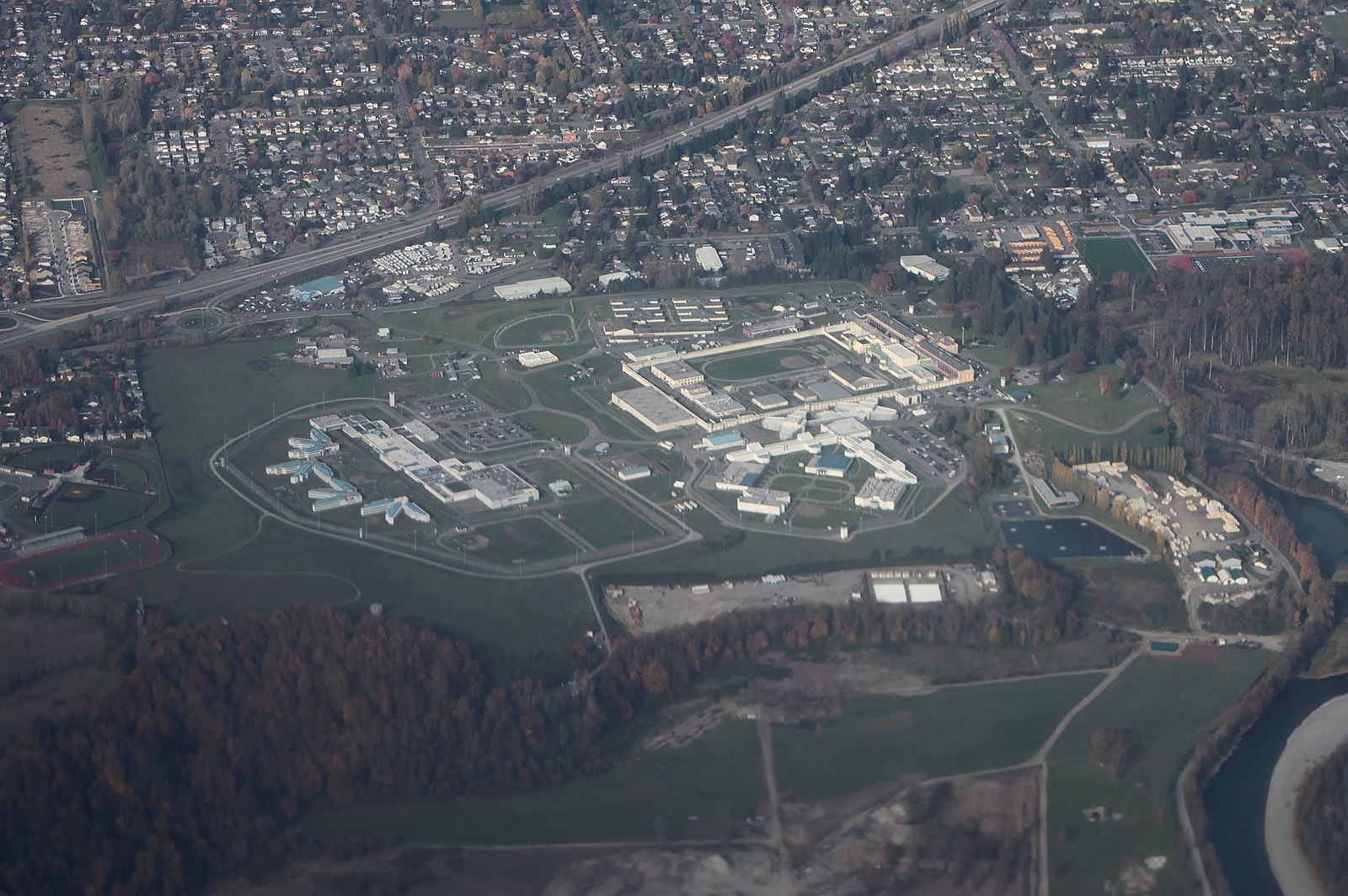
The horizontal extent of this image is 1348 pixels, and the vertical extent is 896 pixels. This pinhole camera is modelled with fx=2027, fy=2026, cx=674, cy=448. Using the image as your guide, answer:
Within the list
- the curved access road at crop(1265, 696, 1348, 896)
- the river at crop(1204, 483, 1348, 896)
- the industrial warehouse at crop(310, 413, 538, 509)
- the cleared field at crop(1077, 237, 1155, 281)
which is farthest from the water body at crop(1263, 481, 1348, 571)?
the industrial warehouse at crop(310, 413, 538, 509)

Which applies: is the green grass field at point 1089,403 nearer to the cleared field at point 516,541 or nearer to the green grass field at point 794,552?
the green grass field at point 794,552

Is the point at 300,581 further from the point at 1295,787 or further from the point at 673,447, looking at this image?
the point at 1295,787

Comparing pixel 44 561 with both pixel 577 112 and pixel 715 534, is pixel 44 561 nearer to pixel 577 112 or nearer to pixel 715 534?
pixel 715 534

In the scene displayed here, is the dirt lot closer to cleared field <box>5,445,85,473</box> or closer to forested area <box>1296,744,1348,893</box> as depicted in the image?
cleared field <box>5,445,85,473</box>

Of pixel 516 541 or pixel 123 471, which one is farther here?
pixel 123 471

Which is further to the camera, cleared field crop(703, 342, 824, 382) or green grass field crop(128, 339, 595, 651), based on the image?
cleared field crop(703, 342, 824, 382)

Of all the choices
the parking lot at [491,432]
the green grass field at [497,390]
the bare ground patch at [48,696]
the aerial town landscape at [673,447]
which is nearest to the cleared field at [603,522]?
the aerial town landscape at [673,447]

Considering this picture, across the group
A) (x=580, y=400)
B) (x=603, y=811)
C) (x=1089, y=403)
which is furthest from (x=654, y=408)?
(x=603, y=811)
